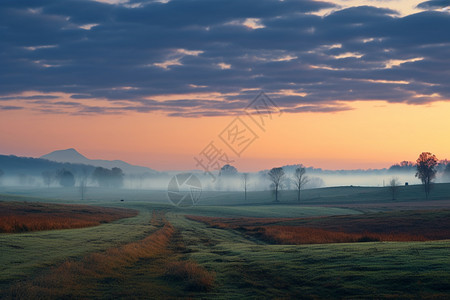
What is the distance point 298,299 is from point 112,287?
844 centimetres

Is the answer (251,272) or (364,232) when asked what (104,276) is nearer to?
(251,272)

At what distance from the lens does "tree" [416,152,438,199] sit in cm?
16912

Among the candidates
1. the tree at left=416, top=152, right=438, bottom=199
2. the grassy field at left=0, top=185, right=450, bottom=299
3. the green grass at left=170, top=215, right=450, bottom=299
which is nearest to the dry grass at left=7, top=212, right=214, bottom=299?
A: the grassy field at left=0, top=185, right=450, bottom=299

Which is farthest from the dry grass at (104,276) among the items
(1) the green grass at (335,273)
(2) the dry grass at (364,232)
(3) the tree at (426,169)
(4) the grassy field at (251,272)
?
(3) the tree at (426,169)

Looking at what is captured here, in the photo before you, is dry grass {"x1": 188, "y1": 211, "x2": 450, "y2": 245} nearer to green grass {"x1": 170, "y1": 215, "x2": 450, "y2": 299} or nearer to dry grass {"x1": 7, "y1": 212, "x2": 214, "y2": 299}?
green grass {"x1": 170, "y1": 215, "x2": 450, "y2": 299}

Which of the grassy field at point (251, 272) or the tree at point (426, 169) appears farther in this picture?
the tree at point (426, 169)

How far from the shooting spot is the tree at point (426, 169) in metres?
169

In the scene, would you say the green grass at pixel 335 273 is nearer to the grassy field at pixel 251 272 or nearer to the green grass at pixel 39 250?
the grassy field at pixel 251 272

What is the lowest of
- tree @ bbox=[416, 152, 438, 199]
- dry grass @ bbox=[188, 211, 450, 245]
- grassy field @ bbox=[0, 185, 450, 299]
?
dry grass @ bbox=[188, 211, 450, 245]

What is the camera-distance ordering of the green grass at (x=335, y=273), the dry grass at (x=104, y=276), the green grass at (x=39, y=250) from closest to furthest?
the dry grass at (x=104, y=276), the green grass at (x=335, y=273), the green grass at (x=39, y=250)

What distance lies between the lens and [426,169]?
17212 cm

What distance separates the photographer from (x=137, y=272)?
24.8m

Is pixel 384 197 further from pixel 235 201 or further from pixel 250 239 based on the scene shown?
pixel 250 239

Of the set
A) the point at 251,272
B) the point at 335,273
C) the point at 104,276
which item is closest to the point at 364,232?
the point at 251,272
